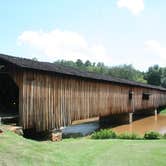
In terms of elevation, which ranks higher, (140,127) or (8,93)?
(8,93)

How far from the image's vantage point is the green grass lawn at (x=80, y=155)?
328 inches

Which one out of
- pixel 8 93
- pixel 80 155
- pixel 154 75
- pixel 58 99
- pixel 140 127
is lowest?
pixel 140 127

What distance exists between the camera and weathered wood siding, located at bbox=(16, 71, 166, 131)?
14.8m

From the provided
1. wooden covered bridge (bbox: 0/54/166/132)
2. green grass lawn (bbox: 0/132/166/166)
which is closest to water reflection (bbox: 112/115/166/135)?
wooden covered bridge (bbox: 0/54/166/132)

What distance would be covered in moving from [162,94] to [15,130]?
35.5 metres

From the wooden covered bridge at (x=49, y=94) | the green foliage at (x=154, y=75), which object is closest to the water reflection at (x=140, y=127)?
the wooden covered bridge at (x=49, y=94)

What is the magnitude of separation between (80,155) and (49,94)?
21.7 ft

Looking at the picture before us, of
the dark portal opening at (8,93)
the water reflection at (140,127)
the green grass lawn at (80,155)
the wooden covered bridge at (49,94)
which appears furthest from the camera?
the water reflection at (140,127)

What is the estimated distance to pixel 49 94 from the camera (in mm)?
16344

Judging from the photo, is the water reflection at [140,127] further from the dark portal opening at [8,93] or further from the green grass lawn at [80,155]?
the green grass lawn at [80,155]

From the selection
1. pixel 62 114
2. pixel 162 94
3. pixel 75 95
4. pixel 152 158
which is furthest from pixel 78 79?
pixel 162 94

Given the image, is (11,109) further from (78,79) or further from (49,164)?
(49,164)

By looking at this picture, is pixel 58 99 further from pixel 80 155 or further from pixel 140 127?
pixel 140 127

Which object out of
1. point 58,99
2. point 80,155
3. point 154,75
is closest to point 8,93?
point 58,99
